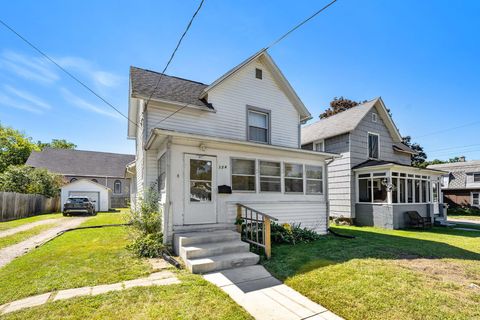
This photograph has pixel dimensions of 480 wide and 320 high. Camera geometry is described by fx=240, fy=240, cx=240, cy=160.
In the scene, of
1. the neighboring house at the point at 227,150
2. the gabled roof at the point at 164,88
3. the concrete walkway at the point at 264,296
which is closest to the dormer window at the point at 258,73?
the neighboring house at the point at 227,150

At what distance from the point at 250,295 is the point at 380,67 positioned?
12.3 metres

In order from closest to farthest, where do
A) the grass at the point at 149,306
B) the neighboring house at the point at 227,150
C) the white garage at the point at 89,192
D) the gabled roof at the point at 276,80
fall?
the grass at the point at 149,306 → the neighboring house at the point at 227,150 → the gabled roof at the point at 276,80 → the white garage at the point at 89,192

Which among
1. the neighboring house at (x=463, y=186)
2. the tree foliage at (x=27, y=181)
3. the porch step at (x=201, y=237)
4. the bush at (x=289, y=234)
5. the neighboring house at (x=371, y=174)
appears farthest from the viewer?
the neighboring house at (x=463, y=186)

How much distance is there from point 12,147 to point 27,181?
22.0 metres

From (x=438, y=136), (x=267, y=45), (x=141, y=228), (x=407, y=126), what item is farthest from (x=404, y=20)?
(x=438, y=136)

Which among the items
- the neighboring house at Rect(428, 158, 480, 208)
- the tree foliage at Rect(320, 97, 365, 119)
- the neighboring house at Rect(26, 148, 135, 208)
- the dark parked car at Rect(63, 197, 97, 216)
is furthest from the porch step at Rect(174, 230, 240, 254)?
the neighboring house at Rect(428, 158, 480, 208)

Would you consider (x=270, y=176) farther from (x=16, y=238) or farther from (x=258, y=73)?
(x=16, y=238)

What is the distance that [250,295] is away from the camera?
4.07m

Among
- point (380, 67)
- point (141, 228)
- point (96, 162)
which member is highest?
point (380, 67)

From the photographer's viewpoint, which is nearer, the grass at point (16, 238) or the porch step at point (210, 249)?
the porch step at point (210, 249)

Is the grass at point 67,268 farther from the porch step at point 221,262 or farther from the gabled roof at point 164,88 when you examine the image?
the gabled roof at point 164,88

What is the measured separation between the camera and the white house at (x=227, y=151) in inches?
269

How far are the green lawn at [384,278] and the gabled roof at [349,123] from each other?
814 cm

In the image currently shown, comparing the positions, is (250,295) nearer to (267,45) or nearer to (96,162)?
(267,45)
